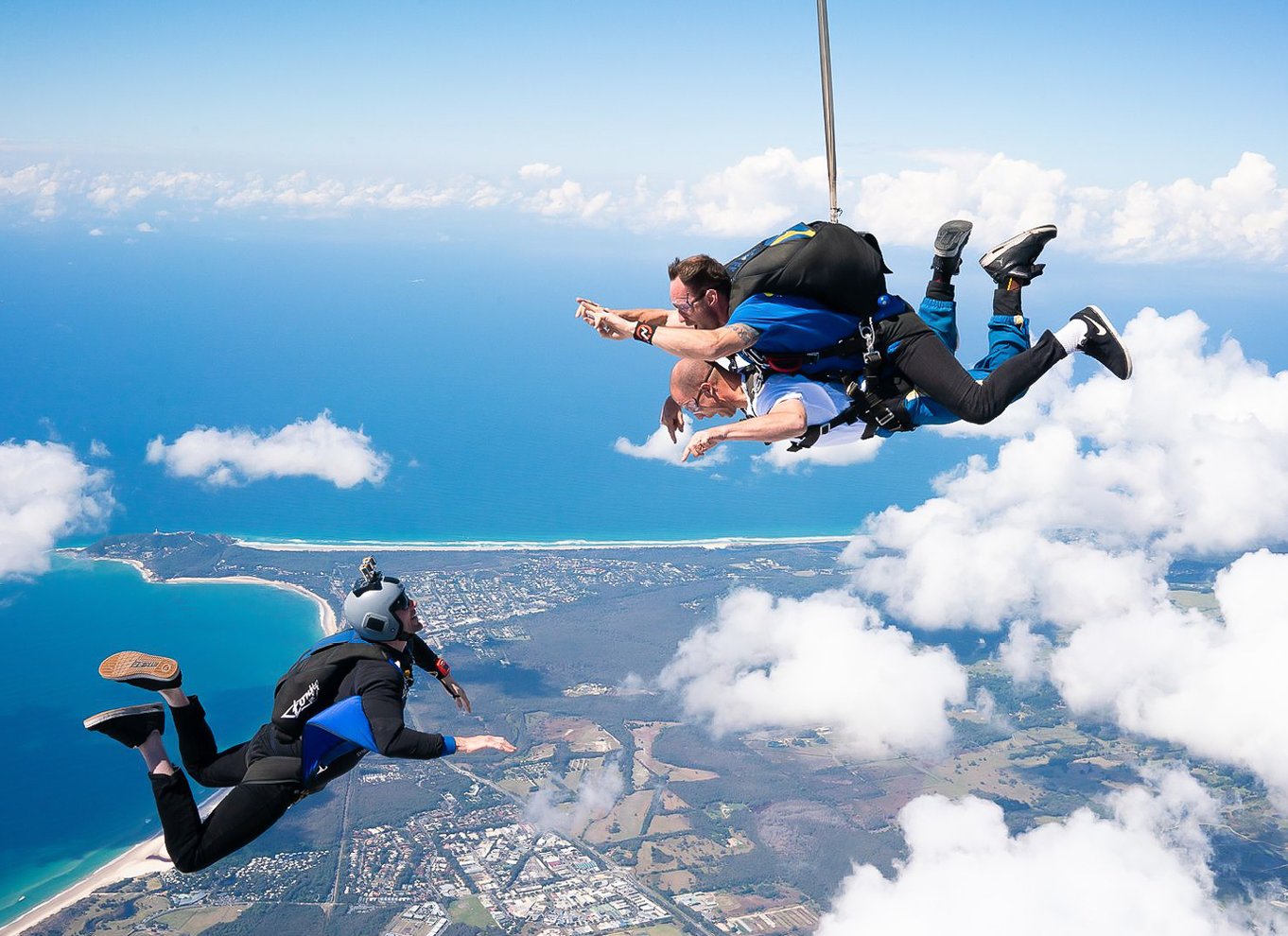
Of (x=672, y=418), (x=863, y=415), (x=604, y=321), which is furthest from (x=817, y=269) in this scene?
(x=672, y=418)

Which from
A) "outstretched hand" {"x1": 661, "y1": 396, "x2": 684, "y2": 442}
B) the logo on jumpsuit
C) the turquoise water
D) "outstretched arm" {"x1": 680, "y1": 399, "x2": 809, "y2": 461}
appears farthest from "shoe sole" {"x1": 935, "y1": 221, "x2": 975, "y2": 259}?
the turquoise water

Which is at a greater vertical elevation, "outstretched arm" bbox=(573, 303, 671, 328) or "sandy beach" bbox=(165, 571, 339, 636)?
"outstretched arm" bbox=(573, 303, 671, 328)

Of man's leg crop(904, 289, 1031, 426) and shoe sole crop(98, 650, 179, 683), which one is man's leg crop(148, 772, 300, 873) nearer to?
shoe sole crop(98, 650, 179, 683)

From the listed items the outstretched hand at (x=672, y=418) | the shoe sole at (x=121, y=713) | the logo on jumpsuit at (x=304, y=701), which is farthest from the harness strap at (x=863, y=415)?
the shoe sole at (x=121, y=713)

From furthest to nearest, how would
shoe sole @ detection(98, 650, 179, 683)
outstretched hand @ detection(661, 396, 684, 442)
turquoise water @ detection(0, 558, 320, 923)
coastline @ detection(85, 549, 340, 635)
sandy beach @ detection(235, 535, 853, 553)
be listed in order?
sandy beach @ detection(235, 535, 853, 553) < coastline @ detection(85, 549, 340, 635) < turquoise water @ detection(0, 558, 320, 923) < outstretched hand @ detection(661, 396, 684, 442) < shoe sole @ detection(98, 650, 179, 683)

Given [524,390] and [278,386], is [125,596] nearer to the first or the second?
[278,386]

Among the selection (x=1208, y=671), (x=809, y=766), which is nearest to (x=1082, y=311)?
(x=809, y=766)

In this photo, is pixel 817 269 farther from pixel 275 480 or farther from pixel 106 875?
pixel 275 480
